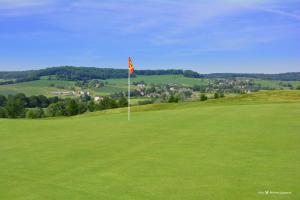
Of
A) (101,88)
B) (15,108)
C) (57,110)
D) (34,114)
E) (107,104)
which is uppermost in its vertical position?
(101,88)

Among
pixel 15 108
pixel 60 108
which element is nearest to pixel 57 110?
pixel 60 108

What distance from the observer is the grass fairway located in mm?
8008

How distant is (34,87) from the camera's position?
137 m

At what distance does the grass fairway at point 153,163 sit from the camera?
8.01m

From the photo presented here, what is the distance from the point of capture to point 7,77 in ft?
593

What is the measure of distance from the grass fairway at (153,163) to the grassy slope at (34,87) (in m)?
110

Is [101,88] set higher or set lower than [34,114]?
higher

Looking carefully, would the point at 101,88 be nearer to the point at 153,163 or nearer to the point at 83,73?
the point at 83,73

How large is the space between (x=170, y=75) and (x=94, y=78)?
37.8 m

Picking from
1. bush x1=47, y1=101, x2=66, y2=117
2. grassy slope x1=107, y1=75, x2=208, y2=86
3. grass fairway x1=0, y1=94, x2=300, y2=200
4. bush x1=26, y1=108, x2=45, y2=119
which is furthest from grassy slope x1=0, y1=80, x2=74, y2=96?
grass fairway x1=0, y1=94, x2=300, y2=200

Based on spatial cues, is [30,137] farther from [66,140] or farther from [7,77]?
[7,77]

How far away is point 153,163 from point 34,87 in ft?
439

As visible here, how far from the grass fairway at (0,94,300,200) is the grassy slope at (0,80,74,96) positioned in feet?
360

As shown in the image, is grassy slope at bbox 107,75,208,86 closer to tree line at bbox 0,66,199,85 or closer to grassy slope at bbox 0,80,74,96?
tree line at bbox 0,66,199,85
